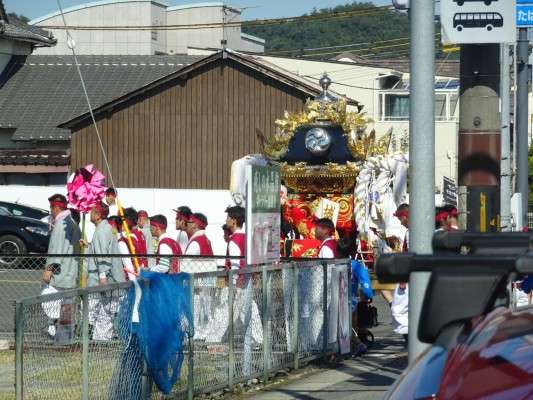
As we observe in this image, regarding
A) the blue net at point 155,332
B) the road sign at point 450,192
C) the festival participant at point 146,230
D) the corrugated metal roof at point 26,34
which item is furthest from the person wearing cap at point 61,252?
the corrugated metal roof at point 26,34

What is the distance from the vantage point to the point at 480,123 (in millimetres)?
9055

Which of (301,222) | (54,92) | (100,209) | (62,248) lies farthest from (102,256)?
(54,92)

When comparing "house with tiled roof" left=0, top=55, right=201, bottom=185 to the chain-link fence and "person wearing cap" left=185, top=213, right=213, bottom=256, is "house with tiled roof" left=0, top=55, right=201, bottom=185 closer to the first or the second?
"person wearing cap" left=185, top=213, right=213, bottom=256

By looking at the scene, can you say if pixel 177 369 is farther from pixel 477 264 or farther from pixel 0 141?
pixel 0 141

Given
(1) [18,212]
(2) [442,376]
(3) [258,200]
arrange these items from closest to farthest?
1. (2) [442,376]
2. (3) [258,200]
3. (1) [18,212]

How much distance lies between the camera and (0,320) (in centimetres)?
1487

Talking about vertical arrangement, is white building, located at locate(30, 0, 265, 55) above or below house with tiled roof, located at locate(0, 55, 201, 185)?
above

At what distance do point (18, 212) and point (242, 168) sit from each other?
467 inches

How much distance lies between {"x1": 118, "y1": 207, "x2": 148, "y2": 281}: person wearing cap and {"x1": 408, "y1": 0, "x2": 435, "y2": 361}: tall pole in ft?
21.8

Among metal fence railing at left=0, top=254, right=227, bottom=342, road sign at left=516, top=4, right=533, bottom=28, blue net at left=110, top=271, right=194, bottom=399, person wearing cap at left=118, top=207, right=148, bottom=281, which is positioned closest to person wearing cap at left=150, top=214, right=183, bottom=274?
metal fence railing at left=0, top=254, right=227, bottom=342

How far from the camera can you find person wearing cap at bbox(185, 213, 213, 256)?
14.5 m

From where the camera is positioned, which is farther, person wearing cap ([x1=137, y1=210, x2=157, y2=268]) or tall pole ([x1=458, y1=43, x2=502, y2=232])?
person wearing cap ([x1=137, y1=210, x2=157, y2=268])

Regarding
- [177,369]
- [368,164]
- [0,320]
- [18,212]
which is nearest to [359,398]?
[177,369]

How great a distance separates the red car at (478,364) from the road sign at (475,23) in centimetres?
563
